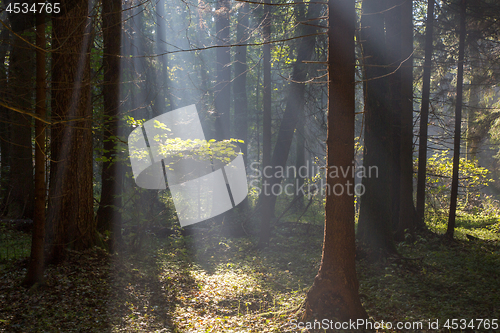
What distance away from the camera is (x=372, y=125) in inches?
293

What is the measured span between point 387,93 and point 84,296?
7.50 metres

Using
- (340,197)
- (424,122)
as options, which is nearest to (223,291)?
(340,197)

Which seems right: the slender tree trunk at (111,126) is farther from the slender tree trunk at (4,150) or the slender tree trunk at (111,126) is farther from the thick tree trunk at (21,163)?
the slender tree trunk at (4,150)

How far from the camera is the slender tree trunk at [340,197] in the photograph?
443cm

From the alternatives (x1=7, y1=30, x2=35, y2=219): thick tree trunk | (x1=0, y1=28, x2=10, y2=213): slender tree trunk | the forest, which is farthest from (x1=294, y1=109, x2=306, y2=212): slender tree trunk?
(x1=0, y1=28, x2=10, y2=213): slender tree trunk

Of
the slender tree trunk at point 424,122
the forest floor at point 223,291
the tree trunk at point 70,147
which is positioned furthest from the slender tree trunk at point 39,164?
the slender tree trunk at point 424,122

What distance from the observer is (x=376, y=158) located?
7457 millimetres

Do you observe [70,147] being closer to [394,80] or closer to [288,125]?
[288,125]

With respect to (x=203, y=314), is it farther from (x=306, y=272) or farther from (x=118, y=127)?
(x=118, y=127)

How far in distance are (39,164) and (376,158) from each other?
6.76m

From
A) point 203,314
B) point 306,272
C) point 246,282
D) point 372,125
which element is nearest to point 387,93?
point 372,125

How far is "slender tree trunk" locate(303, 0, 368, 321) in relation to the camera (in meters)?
4.43

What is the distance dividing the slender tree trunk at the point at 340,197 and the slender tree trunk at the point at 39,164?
4.15m

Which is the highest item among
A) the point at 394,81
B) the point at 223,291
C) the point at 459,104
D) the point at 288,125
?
the point at 394,81
